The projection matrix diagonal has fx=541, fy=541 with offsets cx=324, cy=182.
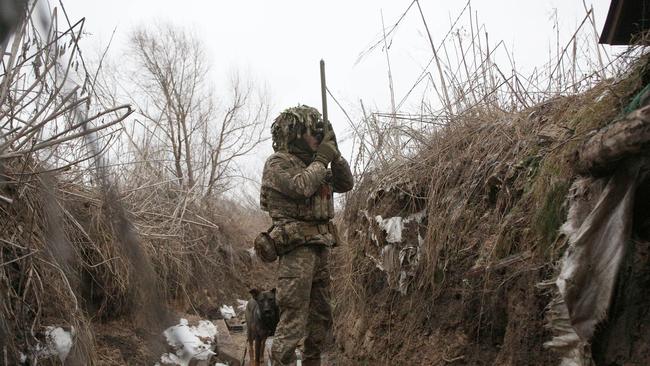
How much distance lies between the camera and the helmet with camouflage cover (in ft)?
13.6

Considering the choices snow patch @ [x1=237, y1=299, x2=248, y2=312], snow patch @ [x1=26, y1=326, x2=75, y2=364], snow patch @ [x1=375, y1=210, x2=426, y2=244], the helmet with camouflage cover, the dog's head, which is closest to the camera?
snow patch @ [x1=26, y1=326, x2=75, y2=364]

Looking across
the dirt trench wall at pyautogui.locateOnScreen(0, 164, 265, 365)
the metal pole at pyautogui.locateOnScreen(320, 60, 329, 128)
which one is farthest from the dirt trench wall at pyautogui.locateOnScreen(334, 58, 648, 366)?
the dirt trench wall at pyautogui.locateOnScreen(0, 164, 265, 365)

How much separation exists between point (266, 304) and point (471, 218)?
1.87 m

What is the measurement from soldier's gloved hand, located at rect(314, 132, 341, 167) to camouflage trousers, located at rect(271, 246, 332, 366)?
66cm

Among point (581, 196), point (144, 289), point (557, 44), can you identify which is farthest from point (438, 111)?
point (144, 289)

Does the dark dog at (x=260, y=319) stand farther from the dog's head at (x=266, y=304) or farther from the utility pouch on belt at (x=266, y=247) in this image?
the utility pouch on belt at (x=266, y=247)

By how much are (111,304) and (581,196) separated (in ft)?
14.1

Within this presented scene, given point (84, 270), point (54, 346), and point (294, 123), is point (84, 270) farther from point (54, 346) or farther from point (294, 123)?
point (294, 123)

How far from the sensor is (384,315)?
179 inches

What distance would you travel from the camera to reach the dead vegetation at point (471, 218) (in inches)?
111

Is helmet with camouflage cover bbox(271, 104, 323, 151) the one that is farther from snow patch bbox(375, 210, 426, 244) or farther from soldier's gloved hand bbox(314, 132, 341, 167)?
snow patch bbox(375, 210, 426, 244)

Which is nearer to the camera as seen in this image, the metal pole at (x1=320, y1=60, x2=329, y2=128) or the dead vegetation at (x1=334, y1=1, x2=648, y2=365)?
the dead vegetation at (x1=334, y1=1, x2=648, y2=365)

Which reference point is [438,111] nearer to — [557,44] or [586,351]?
[557,44]

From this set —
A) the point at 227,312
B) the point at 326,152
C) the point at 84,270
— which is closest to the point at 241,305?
the point at 227,312
